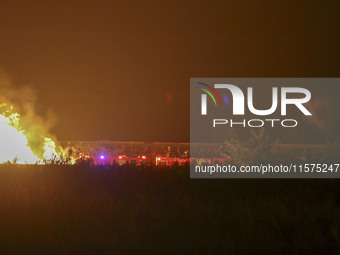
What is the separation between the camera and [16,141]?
1814 centimetres

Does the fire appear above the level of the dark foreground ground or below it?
above

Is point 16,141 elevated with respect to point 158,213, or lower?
elevated

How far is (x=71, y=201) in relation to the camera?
8.26 m

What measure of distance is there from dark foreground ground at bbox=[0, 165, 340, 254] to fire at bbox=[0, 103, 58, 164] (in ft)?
25.9

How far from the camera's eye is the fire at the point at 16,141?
1781 cm

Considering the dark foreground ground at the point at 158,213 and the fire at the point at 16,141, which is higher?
the fire at the point at 16,141

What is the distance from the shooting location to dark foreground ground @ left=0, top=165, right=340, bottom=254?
251 inches

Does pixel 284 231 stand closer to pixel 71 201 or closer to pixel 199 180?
pixel 199 180

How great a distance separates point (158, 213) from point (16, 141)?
40.9 feet

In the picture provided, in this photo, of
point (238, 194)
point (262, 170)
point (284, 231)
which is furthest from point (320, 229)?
point (262, 170)

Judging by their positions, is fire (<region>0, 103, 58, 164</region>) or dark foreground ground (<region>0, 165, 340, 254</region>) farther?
fire (<region>0, 103, 58, 164</region>)

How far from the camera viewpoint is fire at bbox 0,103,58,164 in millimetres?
17812

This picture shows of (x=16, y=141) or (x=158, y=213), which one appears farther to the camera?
(x=16, y=141)

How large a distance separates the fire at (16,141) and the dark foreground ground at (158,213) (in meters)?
7.90
